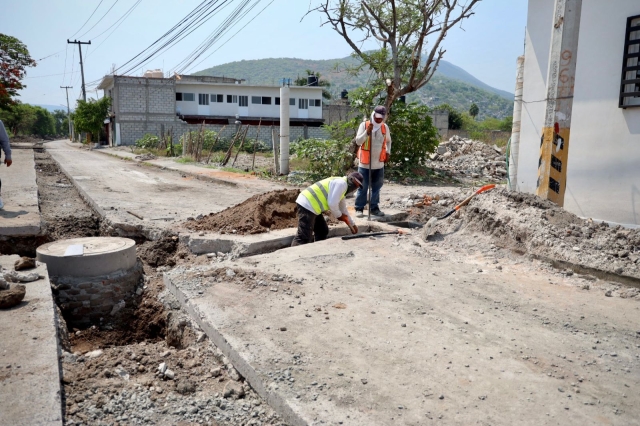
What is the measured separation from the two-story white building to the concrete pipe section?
109ft

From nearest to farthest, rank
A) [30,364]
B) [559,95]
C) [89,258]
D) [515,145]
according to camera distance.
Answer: [30,364] < [89,258] < [559,95] < [515,145]

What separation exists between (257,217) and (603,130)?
499 cm

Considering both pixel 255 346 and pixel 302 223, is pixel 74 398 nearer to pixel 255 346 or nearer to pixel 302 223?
pixel 255 346

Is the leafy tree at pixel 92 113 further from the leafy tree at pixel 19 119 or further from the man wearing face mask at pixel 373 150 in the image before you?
the man wearing face mask at pixel 373 150

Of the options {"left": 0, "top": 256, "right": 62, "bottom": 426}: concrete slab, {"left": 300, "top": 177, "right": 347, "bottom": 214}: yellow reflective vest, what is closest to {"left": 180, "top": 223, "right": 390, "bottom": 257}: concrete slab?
{"left": 300, "top": 177, "right": 347, "bottom": 214}: yellow reflective vest

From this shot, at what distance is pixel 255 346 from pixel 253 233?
328cm

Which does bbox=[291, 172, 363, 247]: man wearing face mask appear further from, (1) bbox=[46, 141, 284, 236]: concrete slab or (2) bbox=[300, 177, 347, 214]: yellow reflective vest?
(1) bbox=[46, 141, 284, 236]: concrete slab

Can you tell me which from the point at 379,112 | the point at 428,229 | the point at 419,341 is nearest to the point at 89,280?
the point at 419,341

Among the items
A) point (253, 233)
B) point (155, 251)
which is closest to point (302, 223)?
point (253, 233)

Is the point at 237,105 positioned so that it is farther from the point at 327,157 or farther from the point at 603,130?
the point at 603,130

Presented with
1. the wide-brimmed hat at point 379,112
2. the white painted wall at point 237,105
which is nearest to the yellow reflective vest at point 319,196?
the wide-brimmed hat at point 379,112

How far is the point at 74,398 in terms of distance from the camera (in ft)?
9.30

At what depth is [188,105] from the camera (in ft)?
134

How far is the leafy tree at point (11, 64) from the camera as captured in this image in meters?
28.2
